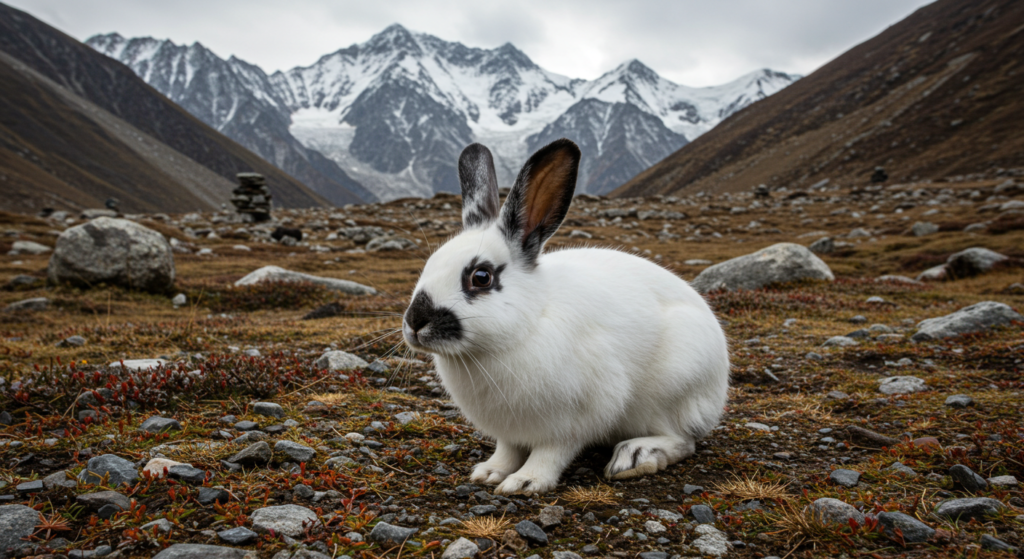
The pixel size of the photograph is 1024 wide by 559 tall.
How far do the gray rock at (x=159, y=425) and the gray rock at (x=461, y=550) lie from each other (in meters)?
2.84

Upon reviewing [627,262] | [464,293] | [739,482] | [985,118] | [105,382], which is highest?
[985,118]

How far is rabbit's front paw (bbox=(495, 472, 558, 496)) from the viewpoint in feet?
12.5

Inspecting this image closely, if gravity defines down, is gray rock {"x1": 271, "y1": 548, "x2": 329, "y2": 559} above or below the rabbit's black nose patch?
below

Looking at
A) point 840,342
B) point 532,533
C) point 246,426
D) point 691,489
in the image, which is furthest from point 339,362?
point 840,342

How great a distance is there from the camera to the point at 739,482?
385cm

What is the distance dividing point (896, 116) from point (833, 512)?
10335 centimetres

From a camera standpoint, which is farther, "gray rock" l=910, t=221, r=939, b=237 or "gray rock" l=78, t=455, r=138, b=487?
"gray rock" l=910, t=221, r=939, b=237

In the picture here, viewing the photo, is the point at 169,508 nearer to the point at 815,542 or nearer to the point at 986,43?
the point at 815,542

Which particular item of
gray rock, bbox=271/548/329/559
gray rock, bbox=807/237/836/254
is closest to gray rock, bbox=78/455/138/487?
gray rock, bbox=271/548/329/559

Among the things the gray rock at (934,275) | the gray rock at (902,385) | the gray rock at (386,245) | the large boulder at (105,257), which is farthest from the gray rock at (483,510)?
the gray rock at (386,245)

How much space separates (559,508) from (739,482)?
1.38 m

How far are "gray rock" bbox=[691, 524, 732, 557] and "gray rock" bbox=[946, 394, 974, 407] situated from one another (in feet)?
12.0

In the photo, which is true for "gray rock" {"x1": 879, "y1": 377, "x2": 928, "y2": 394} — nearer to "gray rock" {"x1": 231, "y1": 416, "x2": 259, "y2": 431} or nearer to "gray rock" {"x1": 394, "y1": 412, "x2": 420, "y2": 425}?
"gray rock" {"x1": 394, "y1": 412, "x2": 420, "y2": 425}

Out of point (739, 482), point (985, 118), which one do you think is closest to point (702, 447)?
point (739, 482)
